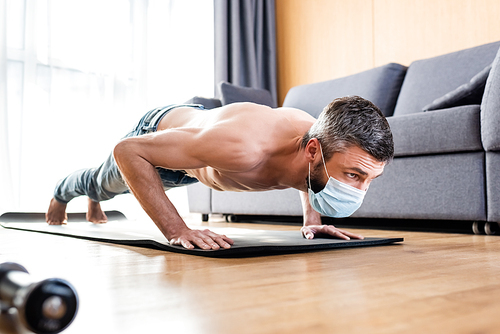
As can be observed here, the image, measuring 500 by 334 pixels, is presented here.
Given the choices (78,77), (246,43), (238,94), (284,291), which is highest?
(246,43)

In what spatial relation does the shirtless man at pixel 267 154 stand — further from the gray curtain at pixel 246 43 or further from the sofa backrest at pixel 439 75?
the gray curtain at pixel 246 43

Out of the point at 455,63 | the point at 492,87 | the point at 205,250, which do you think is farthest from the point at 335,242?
the point at 455,63

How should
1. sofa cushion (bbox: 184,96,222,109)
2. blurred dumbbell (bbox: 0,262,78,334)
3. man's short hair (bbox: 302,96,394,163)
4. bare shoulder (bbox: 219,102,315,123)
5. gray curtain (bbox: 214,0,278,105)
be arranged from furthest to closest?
gray curtain (bbox: 214,0,278,105), sofa cushion (bbox: 184,96,222,109), bare shoulder (bbox: 219,102,315,123), man's short hair (bbox: 302,96,394,163), blurred dumbbell (bbox: 0,262,78,334)

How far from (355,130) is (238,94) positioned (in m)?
2.42

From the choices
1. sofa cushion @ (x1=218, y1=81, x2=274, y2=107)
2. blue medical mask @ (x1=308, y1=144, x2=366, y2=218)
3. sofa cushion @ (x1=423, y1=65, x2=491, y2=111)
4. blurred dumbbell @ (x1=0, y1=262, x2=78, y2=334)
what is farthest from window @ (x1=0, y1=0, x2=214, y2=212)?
blurred dumbbell @ (x1=0, y1=262, x2=78, y2=334)

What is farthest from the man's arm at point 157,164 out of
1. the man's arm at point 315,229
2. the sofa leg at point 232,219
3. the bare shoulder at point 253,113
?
the sofa leg at point 232,219

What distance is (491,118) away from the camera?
183 cm

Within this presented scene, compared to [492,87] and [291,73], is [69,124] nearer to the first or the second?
[291,73]

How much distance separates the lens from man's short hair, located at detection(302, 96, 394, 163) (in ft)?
4.09

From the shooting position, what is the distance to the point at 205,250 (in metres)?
1.22

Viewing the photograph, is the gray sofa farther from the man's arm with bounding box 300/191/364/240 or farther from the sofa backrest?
the man's arm with bounding box 300/191/364/240

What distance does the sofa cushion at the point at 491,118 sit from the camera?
182cm

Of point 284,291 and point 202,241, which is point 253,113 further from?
point 284,291

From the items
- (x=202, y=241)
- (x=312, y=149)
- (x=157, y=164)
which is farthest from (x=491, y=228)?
(x=157, y=164)
